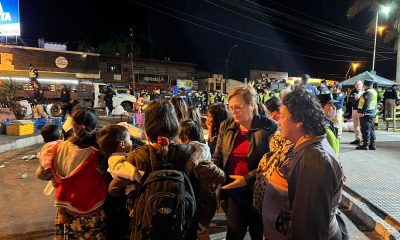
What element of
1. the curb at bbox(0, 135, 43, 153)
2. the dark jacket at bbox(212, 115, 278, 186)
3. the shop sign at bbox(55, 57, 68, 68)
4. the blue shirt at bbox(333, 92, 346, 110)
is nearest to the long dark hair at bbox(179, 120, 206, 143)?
the dark jacket at bbox(212, 115, 278, 186)

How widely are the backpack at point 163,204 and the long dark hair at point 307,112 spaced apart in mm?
801

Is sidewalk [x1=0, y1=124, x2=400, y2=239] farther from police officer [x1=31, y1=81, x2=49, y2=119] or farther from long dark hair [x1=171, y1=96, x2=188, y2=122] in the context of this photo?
police officer [x1=31, y1=81, x2=49, y2=119]

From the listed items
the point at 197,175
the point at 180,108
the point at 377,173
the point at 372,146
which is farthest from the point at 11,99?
the point at 197,175

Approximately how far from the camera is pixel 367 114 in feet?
30.2

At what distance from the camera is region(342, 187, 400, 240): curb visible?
4320 millimetres

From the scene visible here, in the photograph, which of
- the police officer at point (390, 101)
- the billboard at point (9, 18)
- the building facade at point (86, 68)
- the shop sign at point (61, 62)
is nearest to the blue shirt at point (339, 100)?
the police officer at point (390, 101)

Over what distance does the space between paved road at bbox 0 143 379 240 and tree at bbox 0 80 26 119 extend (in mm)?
6303

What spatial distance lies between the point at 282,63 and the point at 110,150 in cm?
6393

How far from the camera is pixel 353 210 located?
17.4 ft

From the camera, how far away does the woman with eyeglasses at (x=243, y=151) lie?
3117 millimetres

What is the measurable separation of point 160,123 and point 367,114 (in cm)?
834

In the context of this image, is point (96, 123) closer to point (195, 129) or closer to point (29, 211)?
point (195, 129)

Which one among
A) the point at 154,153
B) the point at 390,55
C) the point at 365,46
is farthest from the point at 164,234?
the point at 390,55

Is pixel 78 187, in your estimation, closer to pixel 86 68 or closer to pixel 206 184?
pixel 206 184
